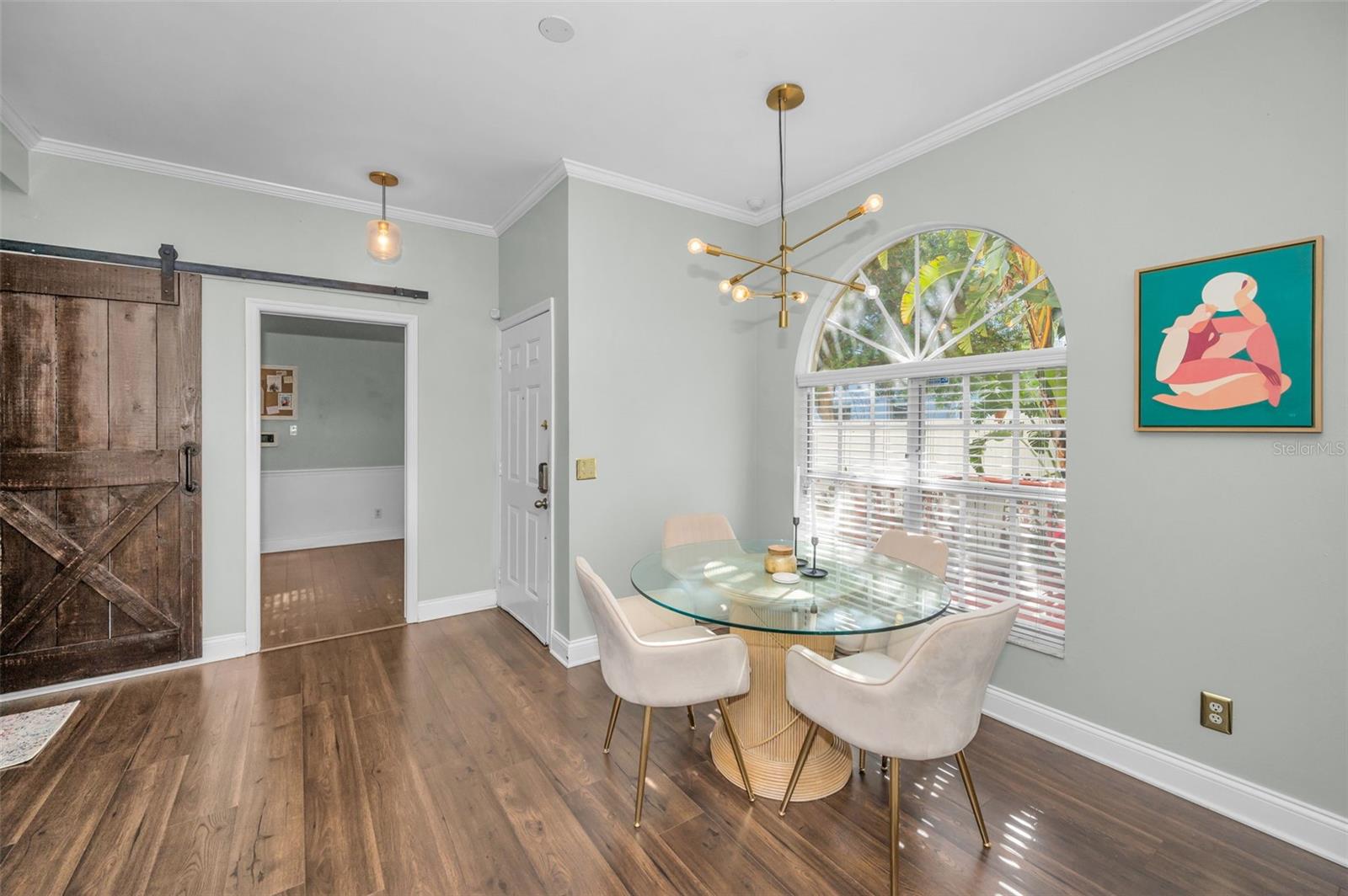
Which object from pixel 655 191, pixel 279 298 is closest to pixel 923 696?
pixel 655 191

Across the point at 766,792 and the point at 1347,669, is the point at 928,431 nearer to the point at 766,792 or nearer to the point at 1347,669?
the point at 1347,669

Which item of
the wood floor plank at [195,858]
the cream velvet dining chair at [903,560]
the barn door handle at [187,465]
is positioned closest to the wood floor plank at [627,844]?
the cream velvet dining chair at [903,560]

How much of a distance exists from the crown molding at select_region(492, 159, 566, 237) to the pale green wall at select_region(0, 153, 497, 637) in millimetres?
240

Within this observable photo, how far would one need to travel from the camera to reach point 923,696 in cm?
160

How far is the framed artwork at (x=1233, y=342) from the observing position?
1809mm

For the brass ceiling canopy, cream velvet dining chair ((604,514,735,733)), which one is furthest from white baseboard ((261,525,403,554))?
the brass ceiling canopy

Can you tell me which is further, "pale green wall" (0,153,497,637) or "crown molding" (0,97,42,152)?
"pale green wall" (0,153,497,637)

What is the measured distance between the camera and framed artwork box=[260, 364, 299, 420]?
5914 mm

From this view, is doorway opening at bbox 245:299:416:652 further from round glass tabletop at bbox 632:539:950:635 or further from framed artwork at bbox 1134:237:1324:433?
framed artwork at bbox 1134:237:1324:433

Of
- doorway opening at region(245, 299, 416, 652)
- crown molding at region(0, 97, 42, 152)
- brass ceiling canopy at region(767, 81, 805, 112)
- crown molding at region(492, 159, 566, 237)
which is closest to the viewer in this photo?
brass ceiling canopy at region(767, 81, 805, 112)

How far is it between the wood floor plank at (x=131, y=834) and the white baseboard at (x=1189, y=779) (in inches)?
130

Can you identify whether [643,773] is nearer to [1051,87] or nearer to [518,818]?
[518,818]

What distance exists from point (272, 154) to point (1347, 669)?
504 cm

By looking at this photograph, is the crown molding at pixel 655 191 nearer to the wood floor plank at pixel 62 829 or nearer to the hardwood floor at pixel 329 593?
the hardwood floor at pixel 329 593
